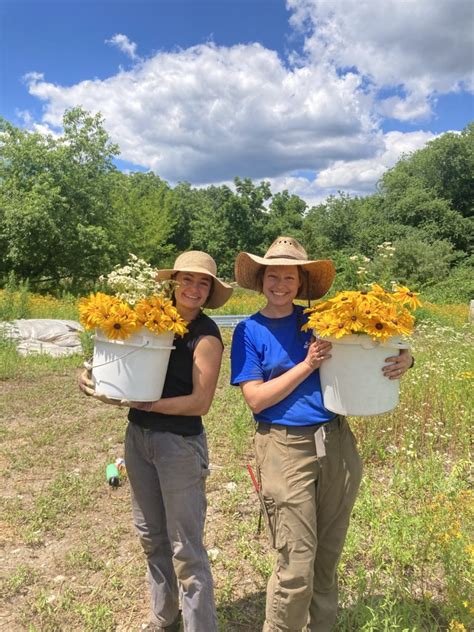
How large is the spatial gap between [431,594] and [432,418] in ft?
6.85

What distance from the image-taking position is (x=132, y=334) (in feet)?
5.89

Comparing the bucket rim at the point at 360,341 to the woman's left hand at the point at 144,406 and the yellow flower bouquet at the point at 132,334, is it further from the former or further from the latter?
the woman's left hand at the point at 144,406

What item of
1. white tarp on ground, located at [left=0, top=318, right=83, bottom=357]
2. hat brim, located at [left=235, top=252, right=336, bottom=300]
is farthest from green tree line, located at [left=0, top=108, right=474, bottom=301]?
white tarp on ground, located at [left=0, top=318, right=83, bottom=357]

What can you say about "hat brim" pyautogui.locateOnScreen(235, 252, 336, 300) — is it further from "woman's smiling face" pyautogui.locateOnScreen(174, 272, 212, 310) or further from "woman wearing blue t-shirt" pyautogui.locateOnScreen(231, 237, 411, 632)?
"woman's smiling face" pyautogui.locateOnScreen(174, 272, 212, 310)

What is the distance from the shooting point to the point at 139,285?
6.04 feet

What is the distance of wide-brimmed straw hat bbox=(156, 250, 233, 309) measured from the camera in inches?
78.5

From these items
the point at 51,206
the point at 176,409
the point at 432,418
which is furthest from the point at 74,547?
the point at 51,206

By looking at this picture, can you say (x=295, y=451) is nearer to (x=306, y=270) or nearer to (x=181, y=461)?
(x=181, y=461)

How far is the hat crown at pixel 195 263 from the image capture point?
2.00m

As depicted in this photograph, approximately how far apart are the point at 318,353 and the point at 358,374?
16cm

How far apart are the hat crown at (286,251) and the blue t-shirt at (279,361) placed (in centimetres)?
Answer: 24

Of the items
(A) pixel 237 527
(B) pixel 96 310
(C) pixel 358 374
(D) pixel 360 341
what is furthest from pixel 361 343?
(A) pixel 237 527

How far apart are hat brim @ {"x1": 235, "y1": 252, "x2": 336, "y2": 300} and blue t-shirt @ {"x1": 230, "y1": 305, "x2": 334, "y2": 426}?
21cm

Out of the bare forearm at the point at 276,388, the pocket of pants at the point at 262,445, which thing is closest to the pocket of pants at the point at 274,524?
the pocket of pants at the point at 262,445
